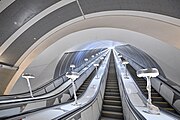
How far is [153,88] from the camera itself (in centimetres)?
664

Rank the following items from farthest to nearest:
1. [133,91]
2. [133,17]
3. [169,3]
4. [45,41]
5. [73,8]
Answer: [45,41], [133,91], [73,8], [133,17], [169,3]

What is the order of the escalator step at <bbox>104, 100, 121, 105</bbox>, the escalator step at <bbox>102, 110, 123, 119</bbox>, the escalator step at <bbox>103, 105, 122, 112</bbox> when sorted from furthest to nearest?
the escalator step at <bbox>104, 100, 121, 105</bbox>
the escalator step at <bbox>103, 105, 122, 112</bbox>
the escalator step at <bbox>102, 110, 123, 119</bbox>

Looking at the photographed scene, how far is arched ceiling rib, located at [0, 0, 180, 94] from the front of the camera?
365 cm

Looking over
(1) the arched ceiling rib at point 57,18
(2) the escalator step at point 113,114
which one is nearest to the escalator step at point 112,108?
(2) the escalator step at point 113,114

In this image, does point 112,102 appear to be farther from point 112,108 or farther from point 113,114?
point 113,114

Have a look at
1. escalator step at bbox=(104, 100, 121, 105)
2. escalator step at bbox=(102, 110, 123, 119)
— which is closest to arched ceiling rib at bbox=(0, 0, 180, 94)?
escalator step at bbox=(102, 110, 123, 119)

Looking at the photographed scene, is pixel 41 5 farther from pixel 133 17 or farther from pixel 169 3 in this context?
pixel 169 3

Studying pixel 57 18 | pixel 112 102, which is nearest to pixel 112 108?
pixel 112 102

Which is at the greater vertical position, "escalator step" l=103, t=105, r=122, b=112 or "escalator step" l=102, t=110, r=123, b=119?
"escalator step" l=103, t=105, r=122, b=112

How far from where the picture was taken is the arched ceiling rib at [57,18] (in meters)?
3.65

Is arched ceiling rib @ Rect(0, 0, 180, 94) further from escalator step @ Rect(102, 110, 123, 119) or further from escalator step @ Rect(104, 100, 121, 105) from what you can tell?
escalator step @ Rect(104, 100, 121, 105)

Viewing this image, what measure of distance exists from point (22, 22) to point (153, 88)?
19.1 feet

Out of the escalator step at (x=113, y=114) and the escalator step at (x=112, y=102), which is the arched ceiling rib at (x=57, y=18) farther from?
the escalator step at (x=112, y=102)

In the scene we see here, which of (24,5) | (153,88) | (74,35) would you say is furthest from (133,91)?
(24,5)
